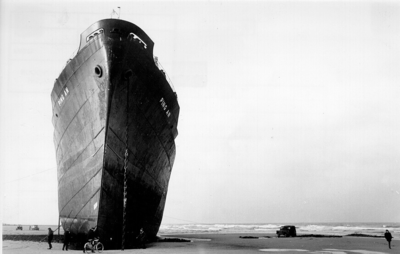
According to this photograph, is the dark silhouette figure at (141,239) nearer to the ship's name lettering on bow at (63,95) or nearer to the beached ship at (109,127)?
the beached ship at (109,127)

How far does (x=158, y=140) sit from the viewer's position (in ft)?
44.5

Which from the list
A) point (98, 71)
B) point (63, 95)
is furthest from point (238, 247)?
point (63, 95)

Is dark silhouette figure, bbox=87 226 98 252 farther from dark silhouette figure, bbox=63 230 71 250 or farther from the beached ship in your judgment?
dark silhouette figure, bbox=63 230 71 250

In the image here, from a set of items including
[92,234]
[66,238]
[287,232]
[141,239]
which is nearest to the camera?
[92,234]

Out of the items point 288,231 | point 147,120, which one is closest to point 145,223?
point 147,120

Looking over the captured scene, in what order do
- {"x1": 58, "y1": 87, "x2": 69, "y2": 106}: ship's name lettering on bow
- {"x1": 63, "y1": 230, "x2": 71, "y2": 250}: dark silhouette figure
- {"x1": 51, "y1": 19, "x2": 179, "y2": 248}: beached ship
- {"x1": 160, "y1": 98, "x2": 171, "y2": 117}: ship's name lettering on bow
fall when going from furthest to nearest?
{"x1": 160, "y1": 98, "x2": 171, "y2": 117}: ship's name lettering on bow, {"x1": 58, "y1": 87, "x2": 69, "y2": 106}: ship's name lettering on bow, {"x1": 63, "y1": 230, "x2": 71, "y2": 250}: dark silhouette figure, {"x1": 51, "y1": 19, "x2": 179, "y2": 248}: beached ship

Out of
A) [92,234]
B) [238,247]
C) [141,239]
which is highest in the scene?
[92,234]

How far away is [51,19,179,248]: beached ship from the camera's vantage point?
10750 millimetres

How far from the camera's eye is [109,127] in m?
10.9

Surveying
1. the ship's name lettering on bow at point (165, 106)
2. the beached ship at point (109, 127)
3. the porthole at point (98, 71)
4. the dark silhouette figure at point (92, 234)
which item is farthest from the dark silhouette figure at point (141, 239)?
the porthole at point (98, 71)

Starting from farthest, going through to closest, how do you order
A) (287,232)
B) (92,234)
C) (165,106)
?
(287,232), (165,106), (92,234)

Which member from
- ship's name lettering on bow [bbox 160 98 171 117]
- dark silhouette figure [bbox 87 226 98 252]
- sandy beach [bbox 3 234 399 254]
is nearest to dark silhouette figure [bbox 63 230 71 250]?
sandy beach [bbox 3 234 399 254]

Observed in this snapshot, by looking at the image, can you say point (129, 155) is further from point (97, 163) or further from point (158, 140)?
point (158, 140)

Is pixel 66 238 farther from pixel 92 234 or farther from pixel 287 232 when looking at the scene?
pixel 287 232
